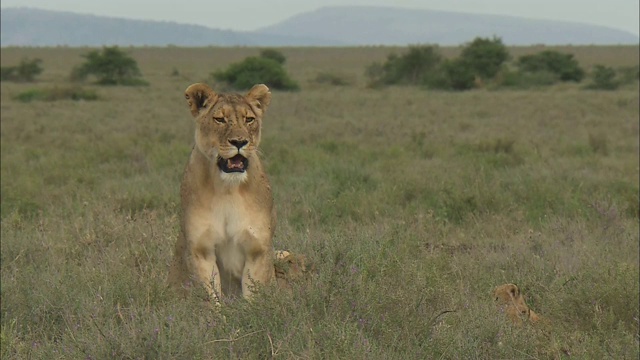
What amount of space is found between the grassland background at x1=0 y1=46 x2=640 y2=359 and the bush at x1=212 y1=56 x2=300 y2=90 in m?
19.0

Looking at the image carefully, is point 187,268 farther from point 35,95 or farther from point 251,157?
point 35,95

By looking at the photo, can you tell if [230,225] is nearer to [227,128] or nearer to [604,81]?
[227,128]

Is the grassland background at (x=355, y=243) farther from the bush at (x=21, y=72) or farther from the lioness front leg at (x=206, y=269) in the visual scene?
the bush at (x=21, y=72)

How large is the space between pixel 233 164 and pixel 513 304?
1.95 metres

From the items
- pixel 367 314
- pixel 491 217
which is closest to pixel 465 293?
pixel 367 314

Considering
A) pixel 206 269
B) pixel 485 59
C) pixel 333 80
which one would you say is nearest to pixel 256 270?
pixel 206 269

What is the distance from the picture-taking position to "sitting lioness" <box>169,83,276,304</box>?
11.5 ft

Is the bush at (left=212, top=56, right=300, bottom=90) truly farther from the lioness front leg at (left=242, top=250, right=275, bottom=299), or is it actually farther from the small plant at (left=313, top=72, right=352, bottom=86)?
the lioness front leg at (left=242, top=250, right=275, bottom=299)

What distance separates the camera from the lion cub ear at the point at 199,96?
3.61 m

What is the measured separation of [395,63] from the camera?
140 feet

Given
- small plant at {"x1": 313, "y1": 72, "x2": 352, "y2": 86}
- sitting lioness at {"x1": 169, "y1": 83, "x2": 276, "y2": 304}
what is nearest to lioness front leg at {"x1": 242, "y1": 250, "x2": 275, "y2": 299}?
sitting lioness at {"x1": 169, "y1": 83, "x2": 276, "y2": 304}

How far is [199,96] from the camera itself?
3658mm

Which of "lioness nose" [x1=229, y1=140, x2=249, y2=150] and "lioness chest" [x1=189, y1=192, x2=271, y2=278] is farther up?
"lioness nose" [x1=229, y1=140, x2=249, y2=150]

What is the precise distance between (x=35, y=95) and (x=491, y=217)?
71.6 ft
